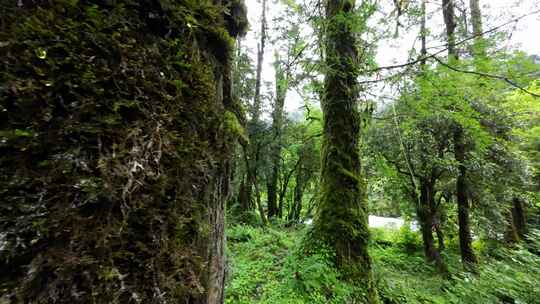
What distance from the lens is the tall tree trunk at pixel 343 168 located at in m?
2.92

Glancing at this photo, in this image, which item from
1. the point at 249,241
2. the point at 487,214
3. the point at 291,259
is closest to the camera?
the point at 291,259

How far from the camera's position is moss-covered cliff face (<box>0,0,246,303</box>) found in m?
0.43

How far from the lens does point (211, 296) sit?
0.82m

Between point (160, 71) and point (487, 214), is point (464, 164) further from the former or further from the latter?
point (160, 71)

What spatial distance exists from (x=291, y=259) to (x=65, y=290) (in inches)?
129

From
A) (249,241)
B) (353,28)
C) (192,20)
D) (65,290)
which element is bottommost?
(249,241)

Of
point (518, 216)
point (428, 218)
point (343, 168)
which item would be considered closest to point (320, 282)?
point (343, 168)

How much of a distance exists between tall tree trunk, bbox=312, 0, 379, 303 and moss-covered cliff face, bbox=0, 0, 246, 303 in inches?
101

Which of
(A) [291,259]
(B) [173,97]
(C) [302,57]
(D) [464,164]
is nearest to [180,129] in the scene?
(B) [173,97]

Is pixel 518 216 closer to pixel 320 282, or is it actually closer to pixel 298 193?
pixel 298 193

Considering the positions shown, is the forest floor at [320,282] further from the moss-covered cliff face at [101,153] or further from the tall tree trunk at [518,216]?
the tall tree trunk at [518,216]

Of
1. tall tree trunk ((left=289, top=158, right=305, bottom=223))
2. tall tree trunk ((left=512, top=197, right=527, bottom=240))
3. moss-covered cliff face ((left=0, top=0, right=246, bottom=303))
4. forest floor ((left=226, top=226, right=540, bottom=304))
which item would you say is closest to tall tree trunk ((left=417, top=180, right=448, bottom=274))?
forest floor ((left=226, top=226, right=540, bottom=304))

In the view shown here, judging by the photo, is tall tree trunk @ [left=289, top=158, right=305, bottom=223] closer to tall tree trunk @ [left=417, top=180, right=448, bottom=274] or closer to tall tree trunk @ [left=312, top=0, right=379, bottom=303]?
tall tree trunk @ [left=417, top=180, right=448, bottom=274]

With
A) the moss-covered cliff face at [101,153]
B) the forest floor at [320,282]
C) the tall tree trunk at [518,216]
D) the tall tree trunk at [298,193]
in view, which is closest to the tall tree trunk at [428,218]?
the forest floor at [320,282]
